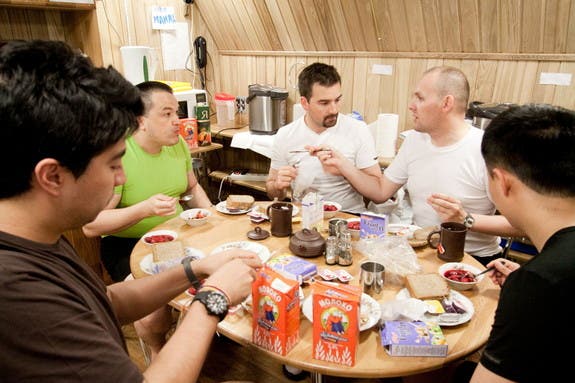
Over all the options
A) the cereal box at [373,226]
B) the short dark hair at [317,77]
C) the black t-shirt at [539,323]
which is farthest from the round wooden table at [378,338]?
the short dark hair at [317,77]

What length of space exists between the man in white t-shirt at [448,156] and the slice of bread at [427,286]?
2.19 feet

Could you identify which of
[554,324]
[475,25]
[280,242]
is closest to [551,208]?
[554,324]

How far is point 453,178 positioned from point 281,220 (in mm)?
932

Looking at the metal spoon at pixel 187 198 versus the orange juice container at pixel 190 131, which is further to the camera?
the orange juice container at pixel 190 131

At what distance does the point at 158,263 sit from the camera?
150cm

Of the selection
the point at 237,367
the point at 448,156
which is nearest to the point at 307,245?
the point at 448,156

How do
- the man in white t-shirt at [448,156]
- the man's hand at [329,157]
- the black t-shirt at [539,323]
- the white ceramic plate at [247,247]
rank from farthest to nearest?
1. the man's hand at [329,157]
2. the man in white t-shirt at [448,156]
3. the white ceramic plate at [247,247]
4. the black t-shirt at [539,323]

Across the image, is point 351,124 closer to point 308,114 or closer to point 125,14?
point 308,114

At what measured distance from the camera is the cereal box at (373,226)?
1677 mm

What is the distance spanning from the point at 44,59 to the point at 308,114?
1956mm

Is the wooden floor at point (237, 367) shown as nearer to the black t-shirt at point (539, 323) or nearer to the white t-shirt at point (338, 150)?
the white t-shirt at point (338, 150)

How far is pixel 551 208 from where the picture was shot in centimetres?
96

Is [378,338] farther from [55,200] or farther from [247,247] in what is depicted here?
[55,200]

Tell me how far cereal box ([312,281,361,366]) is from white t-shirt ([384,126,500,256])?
117 centimetres
